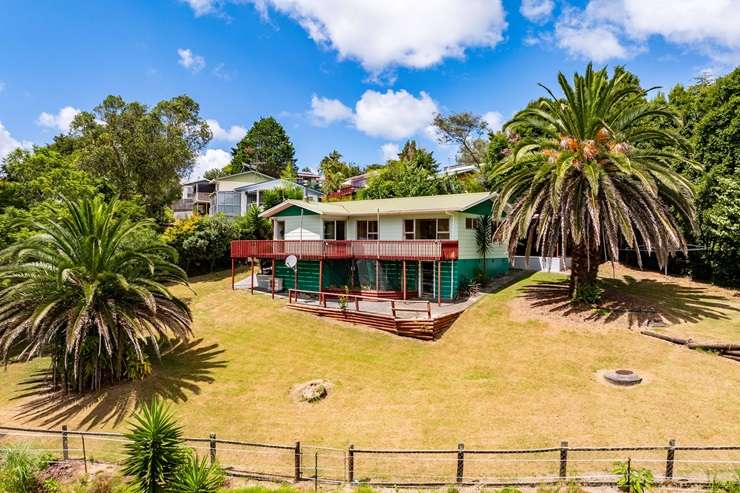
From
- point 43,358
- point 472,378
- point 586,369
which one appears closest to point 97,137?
point 43,358

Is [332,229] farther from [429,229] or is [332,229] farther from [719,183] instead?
[719,183]

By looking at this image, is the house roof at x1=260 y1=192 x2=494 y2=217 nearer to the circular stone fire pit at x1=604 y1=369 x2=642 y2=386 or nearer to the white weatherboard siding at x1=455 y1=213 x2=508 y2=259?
the white weatherboard siding at x1=455 y1=213 x2=508 y2=259

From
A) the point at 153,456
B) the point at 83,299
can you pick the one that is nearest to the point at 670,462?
the point at 153,456

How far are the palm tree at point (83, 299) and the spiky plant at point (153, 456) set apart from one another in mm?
6837

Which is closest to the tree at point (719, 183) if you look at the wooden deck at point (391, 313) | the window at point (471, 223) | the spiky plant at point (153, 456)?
the window at point (471, 223)

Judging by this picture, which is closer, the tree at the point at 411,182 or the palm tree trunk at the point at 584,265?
the palm tree trunk at the point at 584,265

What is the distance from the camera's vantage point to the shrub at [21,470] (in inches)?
420

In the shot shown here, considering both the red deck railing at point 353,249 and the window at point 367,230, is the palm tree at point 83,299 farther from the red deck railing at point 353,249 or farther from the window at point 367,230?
the window at point 367,230

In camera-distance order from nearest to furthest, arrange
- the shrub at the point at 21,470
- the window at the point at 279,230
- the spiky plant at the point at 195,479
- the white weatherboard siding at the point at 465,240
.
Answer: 1. the spiky plant at the point at 195,479
2. the shrub at the point at 21,470
3. the white weatherboard siding at the point at 465,240
4. the window at the point at 279,230

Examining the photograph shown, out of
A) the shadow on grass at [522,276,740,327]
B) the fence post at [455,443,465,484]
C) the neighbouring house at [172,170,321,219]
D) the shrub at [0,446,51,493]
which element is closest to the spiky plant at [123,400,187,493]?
the shrub at [0,446,51,493]

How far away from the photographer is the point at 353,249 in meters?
26.1

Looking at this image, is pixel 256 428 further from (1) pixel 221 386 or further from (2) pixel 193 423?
(1) pixel 221 386

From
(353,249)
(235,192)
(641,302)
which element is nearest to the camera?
(641,302)

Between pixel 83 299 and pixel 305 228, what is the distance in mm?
14909
